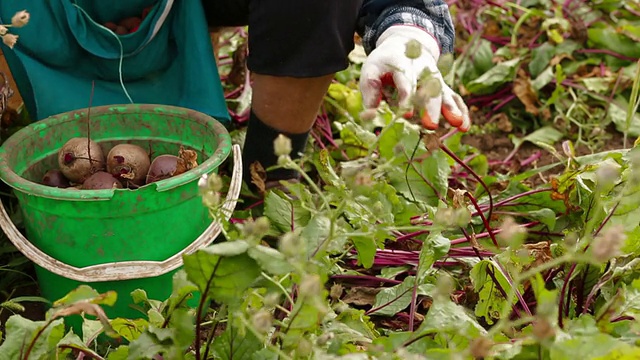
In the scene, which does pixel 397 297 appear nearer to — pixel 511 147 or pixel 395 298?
pixel 395 298

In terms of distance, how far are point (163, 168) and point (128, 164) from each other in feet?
0.23

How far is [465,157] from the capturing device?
198 centimetres

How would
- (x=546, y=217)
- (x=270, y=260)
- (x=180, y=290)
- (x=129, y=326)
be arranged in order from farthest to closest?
(x=546, y=217) → (x=129, y=326) → (x=180, y=290) → (x=270, y=260)

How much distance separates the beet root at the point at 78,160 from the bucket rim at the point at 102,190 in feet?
0.19

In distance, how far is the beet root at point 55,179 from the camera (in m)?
1.41

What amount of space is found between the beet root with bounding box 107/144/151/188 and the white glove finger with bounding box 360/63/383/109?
1.40ft

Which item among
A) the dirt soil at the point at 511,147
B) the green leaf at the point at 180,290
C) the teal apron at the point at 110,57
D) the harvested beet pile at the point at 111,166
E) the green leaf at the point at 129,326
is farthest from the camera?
the dirt soil at the point at 511,147

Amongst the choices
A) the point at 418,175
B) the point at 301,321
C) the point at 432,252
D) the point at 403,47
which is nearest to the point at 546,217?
the point at 418,175

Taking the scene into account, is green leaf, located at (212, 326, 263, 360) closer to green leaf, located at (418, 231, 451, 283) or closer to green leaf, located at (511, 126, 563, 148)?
green leaf, located at (418, 231, 451, 283)

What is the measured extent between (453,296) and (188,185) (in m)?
0.49

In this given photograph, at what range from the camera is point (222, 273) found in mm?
1023

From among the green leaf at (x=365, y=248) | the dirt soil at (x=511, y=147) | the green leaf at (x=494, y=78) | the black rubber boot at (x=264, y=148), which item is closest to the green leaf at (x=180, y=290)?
the green leaf at (x=365, y=248)

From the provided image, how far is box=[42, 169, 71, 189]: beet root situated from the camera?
55.4 inches

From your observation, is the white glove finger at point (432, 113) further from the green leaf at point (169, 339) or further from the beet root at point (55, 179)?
the beet root at point (55, 179)
